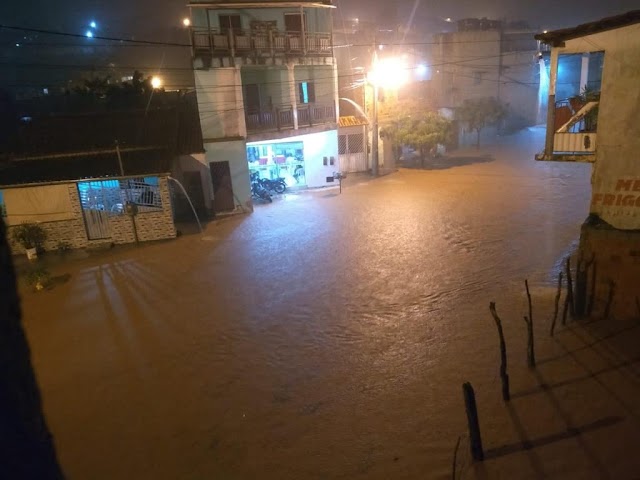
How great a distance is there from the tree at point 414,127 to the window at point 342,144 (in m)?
2.63

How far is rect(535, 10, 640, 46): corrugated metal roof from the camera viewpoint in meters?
8.99

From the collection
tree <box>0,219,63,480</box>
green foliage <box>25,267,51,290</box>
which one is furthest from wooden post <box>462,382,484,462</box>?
green foliage <box>25,267,51,290</box>

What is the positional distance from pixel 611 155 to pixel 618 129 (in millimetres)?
548

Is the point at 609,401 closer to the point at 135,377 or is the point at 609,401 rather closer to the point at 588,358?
the point at 588,358

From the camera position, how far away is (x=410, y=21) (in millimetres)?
60438

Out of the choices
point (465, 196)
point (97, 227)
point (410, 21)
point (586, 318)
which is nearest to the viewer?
point (586, 318)

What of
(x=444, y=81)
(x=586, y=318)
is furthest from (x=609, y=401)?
(x=444, y=81)

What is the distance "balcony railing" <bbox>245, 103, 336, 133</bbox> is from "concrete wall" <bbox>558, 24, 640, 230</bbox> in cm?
1517

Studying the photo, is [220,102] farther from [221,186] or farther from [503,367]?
[503,367]

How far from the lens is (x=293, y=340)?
10672 mm

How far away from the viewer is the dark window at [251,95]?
78.6 feet

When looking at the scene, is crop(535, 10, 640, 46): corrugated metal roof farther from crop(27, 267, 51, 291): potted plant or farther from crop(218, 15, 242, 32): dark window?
crop(27, 267, 51, 291): potted plant

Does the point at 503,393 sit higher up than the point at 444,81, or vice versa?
the point at 444,81

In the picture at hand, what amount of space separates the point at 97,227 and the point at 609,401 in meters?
17.3
